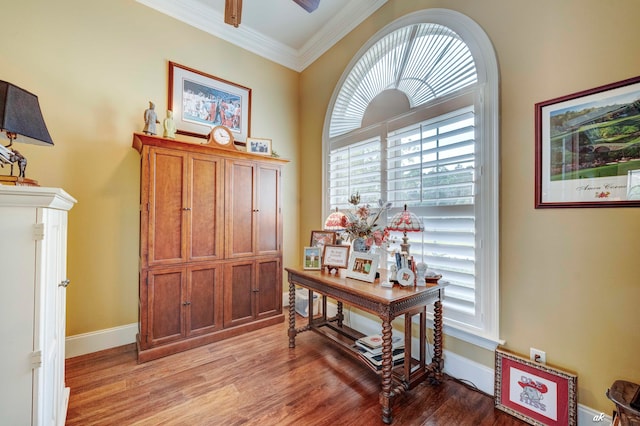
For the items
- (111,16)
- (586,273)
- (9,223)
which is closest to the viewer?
(9,223)

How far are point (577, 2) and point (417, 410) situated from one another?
2617mm

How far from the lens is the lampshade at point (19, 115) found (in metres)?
1.17

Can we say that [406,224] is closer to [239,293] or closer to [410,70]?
[410,70]

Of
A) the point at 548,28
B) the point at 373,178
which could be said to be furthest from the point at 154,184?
the point at 548,28

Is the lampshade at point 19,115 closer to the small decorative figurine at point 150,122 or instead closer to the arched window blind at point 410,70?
the small decorative figurine at point 150,122

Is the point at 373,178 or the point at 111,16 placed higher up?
the point at 111,16

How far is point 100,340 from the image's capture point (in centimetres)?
236

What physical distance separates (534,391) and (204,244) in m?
2.68

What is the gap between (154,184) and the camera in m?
2.26

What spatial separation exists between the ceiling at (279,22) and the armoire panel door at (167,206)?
5.33 feet

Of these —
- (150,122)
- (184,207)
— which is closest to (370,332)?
(184,207)

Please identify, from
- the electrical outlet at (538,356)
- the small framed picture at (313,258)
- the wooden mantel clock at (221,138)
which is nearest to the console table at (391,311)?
the small framed picture at (313,258)

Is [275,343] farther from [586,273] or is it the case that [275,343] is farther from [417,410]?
[586,273]

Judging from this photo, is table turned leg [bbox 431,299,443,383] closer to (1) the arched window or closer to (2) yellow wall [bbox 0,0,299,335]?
(1) the arched window
